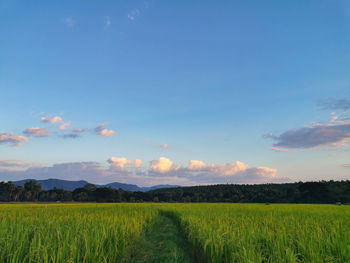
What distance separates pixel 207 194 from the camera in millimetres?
79688

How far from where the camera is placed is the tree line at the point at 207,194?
6071 centimetres

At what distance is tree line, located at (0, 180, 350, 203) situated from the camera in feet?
199

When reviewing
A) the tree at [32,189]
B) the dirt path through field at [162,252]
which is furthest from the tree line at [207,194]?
the dirt path through field at [162,252]

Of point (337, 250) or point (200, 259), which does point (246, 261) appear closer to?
point (337, 250)

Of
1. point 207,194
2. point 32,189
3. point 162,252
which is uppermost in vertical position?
point 162,252

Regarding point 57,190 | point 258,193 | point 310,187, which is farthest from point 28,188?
point 310,187

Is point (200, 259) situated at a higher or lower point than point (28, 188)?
higher

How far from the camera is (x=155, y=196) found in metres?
87.8

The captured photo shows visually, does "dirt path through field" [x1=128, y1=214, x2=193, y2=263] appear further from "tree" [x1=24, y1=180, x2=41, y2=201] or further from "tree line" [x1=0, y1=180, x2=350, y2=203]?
"tree" [x1=24, y1=180, x2=41, y2=201]

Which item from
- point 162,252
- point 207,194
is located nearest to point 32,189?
point 207,194

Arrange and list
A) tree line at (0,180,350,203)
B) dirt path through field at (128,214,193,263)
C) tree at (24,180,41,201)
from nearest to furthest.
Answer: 1. dirt path through field at (128,214,193,263)
2. tree line at (0,180,350,203)
3. tree at (24,180,41,201)

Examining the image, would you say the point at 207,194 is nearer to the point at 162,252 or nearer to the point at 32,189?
the point at 162,252

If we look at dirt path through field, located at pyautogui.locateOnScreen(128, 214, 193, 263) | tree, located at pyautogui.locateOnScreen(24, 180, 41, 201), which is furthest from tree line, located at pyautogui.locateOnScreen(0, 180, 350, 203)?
dirt path through field, located at pyautogui.locateOnScreen(128, 214, 193, 263)

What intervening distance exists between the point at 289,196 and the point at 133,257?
67.7 m
